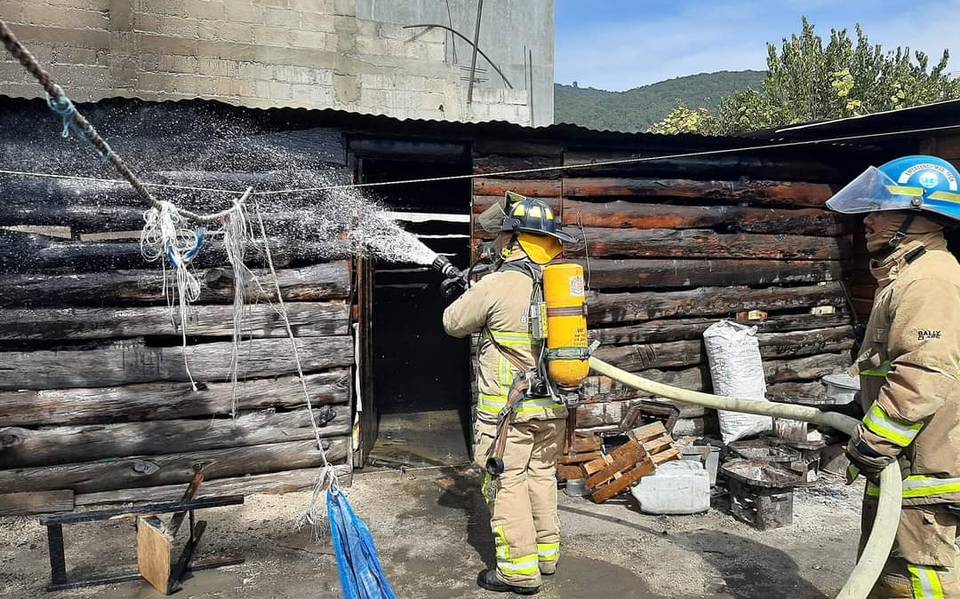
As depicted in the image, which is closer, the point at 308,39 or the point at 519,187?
the point at 519,187

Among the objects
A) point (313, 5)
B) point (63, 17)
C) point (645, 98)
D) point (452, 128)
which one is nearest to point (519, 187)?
point (452, 128)

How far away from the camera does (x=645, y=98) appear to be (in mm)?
92438

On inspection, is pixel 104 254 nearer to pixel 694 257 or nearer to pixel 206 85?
pixel 206 85

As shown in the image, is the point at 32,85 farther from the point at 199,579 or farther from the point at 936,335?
the point at 936,335

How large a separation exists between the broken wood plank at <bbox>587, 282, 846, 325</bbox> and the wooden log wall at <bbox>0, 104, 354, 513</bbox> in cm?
285

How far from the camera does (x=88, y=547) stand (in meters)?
4.87

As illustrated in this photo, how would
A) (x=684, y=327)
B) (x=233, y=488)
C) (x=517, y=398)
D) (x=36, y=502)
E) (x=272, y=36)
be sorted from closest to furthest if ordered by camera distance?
(x=517, y=398), (x=36, y=502), (x=233, y=488), (x=684, y=327), (x=272, y=36)

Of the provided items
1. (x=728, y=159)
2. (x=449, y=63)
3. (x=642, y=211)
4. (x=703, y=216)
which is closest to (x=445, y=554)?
(x=642, y=211)

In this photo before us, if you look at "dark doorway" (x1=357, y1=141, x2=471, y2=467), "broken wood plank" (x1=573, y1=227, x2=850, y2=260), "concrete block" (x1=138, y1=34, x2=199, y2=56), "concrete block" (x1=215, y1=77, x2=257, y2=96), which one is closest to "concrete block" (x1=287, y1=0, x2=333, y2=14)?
"concrete block" (x1=215, y1=77, x2=257, y2=96)

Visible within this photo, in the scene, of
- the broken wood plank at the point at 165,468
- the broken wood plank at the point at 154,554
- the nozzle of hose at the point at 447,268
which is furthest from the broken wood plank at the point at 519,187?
the broken wood plank at the point at 154,554

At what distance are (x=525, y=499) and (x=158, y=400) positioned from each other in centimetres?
353

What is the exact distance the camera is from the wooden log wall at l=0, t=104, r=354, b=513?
5.24m

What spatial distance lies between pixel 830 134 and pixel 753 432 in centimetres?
381

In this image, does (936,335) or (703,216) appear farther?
(703,216)
